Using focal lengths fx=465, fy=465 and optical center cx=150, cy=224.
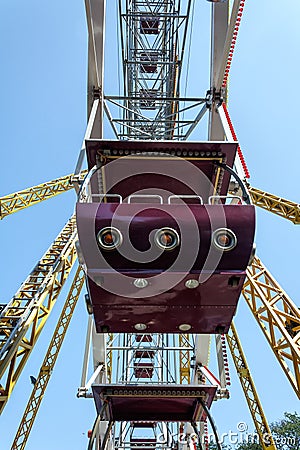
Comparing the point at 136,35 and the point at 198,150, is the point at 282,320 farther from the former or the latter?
the point at 136,35

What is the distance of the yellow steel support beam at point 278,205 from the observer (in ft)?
66.6

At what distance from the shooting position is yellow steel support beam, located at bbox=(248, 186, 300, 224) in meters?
20.3

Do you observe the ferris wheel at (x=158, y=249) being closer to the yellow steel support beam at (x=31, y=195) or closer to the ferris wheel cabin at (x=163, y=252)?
the ferris wheel cabin at (x=163, y=252)

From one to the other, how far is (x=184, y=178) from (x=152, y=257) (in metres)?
2.44

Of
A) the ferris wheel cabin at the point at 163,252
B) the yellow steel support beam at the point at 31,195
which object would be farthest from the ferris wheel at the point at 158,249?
the yellow steel support beam at the point at 31,195

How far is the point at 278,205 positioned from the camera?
20.6 m

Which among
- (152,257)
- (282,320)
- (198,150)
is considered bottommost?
(152,257)

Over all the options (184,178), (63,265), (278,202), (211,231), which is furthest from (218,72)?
(278,202)

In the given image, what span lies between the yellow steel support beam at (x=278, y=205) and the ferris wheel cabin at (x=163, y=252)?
13.8m

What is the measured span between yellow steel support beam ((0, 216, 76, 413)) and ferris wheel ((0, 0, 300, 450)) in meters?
0.03

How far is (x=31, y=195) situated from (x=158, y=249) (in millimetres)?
15530

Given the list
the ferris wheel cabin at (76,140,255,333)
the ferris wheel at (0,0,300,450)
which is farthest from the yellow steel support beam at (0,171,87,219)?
the ferris wheel cabin at (76,140,255,333)

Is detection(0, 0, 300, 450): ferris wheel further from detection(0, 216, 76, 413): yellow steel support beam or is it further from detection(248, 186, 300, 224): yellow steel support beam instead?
detection(248, 186, 300, 224): yellow steel support beam

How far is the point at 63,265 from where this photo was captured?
44.1 ft
